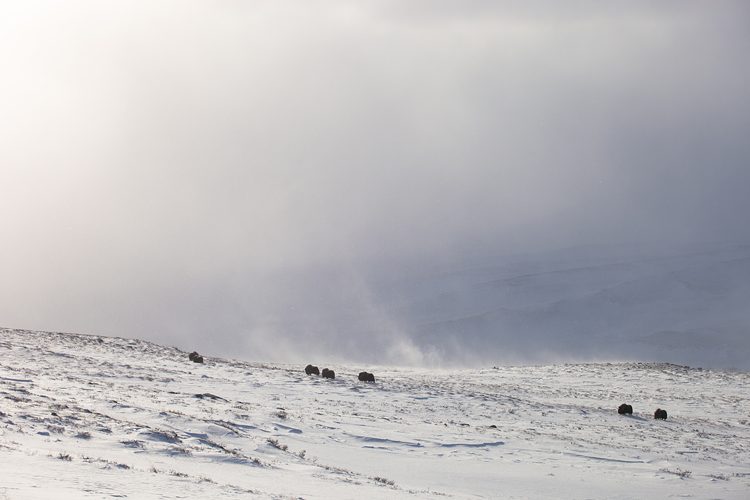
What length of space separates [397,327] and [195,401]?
231 ft

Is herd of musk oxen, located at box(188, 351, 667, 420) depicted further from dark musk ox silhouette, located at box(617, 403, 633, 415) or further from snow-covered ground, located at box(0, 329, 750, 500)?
snow-covered ground, located at box(0, 329, 750, 500)

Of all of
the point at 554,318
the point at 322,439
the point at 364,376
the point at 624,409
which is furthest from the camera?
the point at 554,318

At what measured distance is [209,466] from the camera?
934cm

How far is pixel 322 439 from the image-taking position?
14.1 metres

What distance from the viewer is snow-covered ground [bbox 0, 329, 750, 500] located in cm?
838

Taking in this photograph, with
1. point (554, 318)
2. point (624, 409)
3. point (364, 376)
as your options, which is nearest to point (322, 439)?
point (364, 376)

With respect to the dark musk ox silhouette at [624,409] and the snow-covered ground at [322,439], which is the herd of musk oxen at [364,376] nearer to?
the dark musk ox silhouette at [624,409]

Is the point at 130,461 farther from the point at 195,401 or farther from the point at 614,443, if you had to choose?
the point at 614,443

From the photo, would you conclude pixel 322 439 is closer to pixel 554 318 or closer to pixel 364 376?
pixel 364 376

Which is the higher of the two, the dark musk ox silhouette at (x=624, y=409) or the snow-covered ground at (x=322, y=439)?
the dark musk ox silhouette at (x=624, y=409)

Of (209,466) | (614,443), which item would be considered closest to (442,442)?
Answer: (614,443)

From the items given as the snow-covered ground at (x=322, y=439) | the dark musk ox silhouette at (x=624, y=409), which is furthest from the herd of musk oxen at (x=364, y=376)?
the snow-covered ground at (x=322, y=439)

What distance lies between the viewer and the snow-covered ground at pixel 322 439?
27.5 ft

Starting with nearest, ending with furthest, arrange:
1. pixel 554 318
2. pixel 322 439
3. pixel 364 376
A: pixel 322 439, pixel 364 376, pixel 554 318
